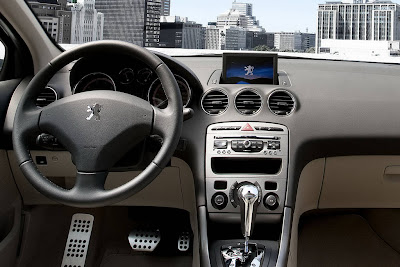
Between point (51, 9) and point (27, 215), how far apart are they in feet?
4.23

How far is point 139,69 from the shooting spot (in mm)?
2203

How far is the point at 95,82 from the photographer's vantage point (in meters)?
2.26

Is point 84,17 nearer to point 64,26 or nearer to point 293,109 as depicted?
point 64,26

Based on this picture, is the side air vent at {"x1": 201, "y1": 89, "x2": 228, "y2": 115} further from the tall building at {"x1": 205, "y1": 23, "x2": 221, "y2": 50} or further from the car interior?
the tall building at {"x1": 205, "y1": 23, "x2": 221, "y2": 50}

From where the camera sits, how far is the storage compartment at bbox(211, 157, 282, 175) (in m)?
2.20

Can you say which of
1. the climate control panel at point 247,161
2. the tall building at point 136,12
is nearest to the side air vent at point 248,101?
the climate control panel at point 247,161

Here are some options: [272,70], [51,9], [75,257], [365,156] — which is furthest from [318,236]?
[51,9]

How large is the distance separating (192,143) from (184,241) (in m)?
0.99

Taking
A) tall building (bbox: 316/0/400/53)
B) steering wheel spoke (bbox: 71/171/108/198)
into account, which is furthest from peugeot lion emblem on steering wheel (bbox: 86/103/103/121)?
tall building (bbox: 316/0/400/53)

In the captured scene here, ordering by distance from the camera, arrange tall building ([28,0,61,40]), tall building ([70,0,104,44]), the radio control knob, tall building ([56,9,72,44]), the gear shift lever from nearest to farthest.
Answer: the gear shift lever → the radio control knob → tall building ([28,0,61,40]) → tall building ([56,9,72,44]) → tall building ([70,0,104,44])

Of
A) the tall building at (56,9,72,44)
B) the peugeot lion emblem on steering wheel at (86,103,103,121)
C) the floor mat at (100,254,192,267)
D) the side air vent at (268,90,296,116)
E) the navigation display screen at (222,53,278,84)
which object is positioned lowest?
the floor mat at (100,254,192,267)

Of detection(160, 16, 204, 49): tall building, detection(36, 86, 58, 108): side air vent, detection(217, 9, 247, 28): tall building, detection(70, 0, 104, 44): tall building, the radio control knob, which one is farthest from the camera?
detection(217, 9, 247, 28): tall building

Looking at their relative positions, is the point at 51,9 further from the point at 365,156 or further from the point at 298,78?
the point at 365,156

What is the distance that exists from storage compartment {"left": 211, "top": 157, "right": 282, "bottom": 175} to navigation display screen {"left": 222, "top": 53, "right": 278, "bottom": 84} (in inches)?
17.0
